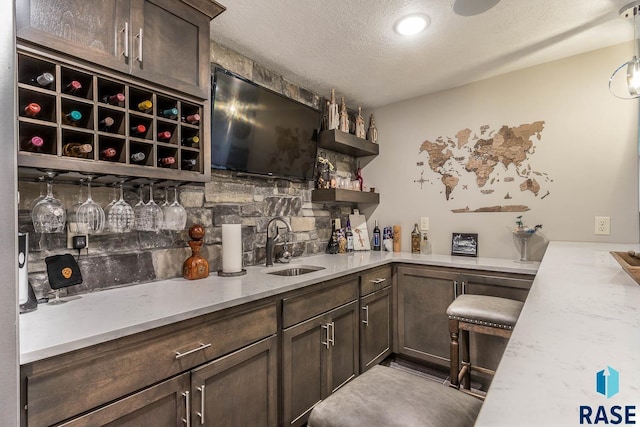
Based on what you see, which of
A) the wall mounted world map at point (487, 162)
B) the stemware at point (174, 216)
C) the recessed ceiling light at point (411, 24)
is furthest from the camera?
the wall mounted world map at point (487, 162)

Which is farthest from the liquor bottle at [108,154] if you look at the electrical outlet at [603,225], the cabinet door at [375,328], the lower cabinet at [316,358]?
the electrical outlet at [603,225]

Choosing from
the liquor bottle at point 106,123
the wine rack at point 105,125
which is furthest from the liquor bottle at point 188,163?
the liquor bottle at point 106,123

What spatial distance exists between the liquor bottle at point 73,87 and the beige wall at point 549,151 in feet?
8.69

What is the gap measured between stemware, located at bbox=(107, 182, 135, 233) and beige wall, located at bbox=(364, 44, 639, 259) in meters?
2.40

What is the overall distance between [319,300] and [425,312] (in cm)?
110

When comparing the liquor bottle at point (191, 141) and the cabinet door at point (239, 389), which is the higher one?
the liquor bottle at point (191, 141)

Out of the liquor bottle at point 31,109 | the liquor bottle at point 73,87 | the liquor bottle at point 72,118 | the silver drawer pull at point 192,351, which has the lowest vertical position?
the silver drawer pull at point 192,351

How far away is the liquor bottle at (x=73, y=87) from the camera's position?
4.04 feet

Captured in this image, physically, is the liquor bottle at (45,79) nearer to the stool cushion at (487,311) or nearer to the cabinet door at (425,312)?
the stool cushion at (487,311)

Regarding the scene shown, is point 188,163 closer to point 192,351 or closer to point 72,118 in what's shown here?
point 72,118

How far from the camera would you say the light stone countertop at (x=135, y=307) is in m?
0.95

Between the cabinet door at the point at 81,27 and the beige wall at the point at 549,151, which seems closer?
the cabinet door at the point at 81,27

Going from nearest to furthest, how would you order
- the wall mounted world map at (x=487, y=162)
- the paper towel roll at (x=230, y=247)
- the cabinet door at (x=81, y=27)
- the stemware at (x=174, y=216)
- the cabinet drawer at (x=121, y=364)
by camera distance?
the cabinet drawer at (x=121, y=364)
the cabinet door at (x=81, y=27)
the stemware at (x=174, y=216)
the paper towel roll at (x=230, y=247)
the wall mounted world map at (x=487, y=162)

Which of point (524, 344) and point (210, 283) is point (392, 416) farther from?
point (210, 283)
